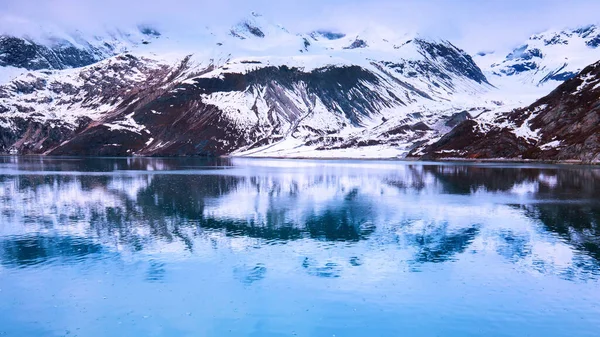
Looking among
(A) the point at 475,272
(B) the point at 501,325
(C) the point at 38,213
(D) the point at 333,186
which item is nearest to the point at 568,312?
(B) the point at 501,325

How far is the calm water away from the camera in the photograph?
23.7 metres

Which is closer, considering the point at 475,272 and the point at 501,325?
the point at 501,325

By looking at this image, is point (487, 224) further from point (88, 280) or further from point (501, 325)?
point (88, 280)

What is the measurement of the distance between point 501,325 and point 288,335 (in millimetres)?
9435

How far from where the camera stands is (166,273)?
31125 millimetres

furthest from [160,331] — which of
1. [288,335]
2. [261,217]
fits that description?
[261,217]

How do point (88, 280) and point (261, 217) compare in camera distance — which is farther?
point (261, 217)

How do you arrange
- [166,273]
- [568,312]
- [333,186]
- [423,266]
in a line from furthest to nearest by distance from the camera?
[333,186] → [423,266] → [166,273] → [568,312]

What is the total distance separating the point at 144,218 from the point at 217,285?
24.4 m

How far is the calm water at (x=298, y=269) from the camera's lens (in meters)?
23.7

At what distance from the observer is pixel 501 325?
76.5 feet

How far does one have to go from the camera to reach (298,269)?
3216 centimetres

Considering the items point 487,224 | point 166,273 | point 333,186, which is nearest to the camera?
point 166,273

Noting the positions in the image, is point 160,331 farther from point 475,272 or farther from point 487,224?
point 487,224
